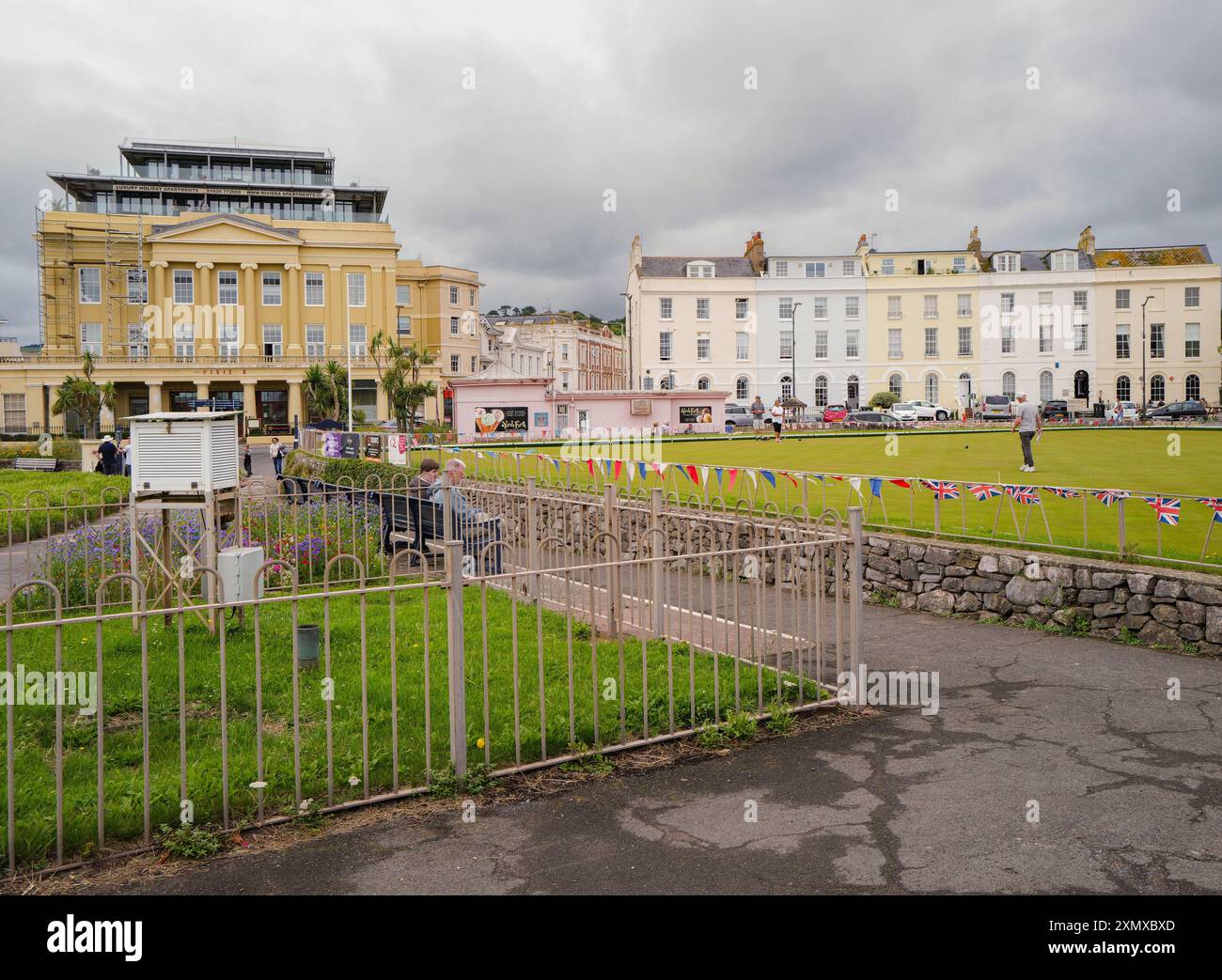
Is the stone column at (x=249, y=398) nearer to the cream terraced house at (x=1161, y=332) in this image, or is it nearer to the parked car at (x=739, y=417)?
the parked car at (x=739, y=417)

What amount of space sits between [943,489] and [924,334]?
72812mm

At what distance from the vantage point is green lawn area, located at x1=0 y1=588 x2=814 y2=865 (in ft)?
17.7

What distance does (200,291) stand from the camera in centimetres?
7081

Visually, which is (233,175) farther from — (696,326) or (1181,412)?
(1181,412)

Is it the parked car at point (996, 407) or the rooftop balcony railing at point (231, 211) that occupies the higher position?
the rooftop balcony railing at point (231, 211)

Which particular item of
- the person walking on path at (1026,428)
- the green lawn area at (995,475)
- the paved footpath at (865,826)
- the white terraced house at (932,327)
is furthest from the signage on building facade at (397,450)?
the white terraced house at (932,327)

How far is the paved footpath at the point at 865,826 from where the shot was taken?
14.9 feet

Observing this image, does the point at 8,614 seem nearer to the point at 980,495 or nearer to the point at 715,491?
the point at 980,495

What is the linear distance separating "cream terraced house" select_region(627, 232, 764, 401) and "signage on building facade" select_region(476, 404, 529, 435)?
86.7 ft

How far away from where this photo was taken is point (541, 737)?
6.06 metres

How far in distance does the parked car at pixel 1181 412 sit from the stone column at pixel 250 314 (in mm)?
61710

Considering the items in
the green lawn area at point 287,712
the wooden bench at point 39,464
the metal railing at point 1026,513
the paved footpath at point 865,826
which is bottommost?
the paved footpath at point 865,826
